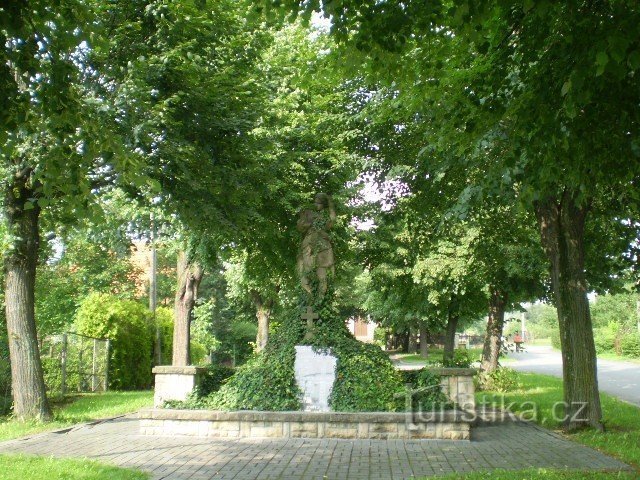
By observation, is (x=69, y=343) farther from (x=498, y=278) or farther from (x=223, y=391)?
(x=498, y=278)

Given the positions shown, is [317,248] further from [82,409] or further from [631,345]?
[631,345]

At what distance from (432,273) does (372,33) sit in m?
14.7

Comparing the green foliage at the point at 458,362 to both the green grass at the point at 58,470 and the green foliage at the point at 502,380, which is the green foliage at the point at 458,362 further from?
the green grass at the point at 58,470

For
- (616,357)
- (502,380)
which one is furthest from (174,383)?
(616,357)

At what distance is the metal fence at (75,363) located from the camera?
1786cm

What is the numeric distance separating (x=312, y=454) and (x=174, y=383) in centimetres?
401

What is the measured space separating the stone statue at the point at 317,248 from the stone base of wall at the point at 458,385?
2.77 meters

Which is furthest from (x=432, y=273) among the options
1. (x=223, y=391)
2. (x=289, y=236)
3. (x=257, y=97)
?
(x=223, y=391)

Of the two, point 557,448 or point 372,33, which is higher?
point 372,33

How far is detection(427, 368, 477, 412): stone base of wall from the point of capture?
12117 mm

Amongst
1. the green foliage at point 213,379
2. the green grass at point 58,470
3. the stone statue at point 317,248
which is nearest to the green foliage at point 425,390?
the stone statue at point 317,248

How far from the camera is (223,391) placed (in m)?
11.7

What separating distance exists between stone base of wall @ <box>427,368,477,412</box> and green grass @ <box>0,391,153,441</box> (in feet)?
23.4

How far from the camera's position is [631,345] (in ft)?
144
